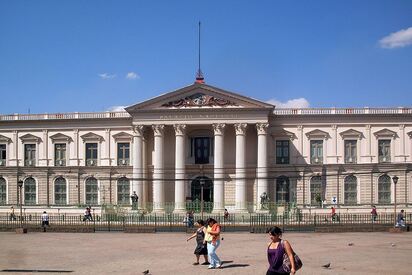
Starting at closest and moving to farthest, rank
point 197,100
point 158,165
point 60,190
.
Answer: point 158,165 → point 197,100 → point 60,190

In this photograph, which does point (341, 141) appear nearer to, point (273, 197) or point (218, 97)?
point (273, 197)

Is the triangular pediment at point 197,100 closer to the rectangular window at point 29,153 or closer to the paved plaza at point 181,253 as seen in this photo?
the rectangular window at point 29,153

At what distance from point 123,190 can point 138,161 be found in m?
4.83

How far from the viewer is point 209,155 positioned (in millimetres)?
53906

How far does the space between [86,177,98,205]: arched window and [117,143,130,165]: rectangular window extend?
317 centimetres

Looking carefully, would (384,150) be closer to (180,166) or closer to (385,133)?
(385,133)

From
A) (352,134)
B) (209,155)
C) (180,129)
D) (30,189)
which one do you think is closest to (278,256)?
(180,129)

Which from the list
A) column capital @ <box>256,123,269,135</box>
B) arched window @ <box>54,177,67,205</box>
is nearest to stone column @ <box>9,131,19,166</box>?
arched window @ <box>54,177,67,205</box>

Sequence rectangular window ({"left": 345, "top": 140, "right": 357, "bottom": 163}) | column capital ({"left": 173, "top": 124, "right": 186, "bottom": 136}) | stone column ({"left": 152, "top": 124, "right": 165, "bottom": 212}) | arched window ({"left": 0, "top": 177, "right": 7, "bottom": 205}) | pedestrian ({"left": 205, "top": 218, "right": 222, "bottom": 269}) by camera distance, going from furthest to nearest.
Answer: arched window ({"left": 0, "top": 177, "right": 7, "bottom": 205}) < rectangular window ({"left": 345, "top": 140, "right": 357, "bottom": 163}) < stone column ({"left": 152, "top": 124, "right": 165, "bottom": 212}) < column capital ({"left": 173, "top": 124, "right": 186, "bottom": 136}) < pedestrian ({"left": 205, "top": 218, "right": 222, "bottom": 269})

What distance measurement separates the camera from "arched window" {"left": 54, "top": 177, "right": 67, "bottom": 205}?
184ft

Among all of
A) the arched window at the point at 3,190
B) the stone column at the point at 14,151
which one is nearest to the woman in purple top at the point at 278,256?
the stone column at the point at 14,151

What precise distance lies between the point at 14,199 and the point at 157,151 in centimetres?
1635

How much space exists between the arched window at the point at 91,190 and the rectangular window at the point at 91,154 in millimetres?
1601

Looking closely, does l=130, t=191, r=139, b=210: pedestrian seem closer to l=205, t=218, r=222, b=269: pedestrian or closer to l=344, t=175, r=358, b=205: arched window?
l=344, t=175, r=358, b=205: arched window
